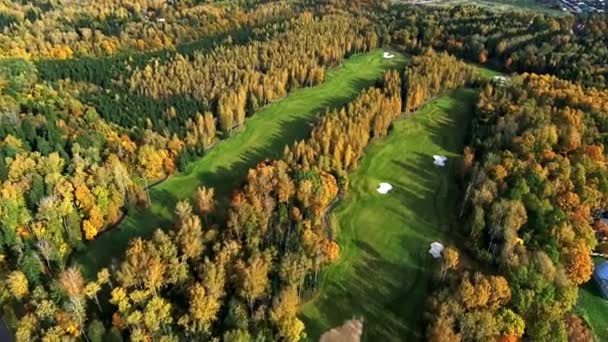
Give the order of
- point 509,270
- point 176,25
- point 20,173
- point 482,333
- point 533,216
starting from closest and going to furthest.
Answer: point 482,333 → point 509,270 → point 533,216 → point 20,173 → point 176,25

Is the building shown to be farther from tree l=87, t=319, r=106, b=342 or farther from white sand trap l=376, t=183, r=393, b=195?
tree l=87, t=319, r=106, b=342

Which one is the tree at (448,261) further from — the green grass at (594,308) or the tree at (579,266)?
the green grass at (594,308)

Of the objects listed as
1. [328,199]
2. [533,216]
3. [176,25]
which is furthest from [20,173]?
[176,25]

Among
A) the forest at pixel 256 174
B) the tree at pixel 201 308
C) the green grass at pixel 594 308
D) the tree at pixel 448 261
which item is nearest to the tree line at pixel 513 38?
the forest at pixel 256 174

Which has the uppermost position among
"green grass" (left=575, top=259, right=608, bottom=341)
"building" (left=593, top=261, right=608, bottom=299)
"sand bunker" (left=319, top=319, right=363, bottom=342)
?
"sand bunker" (left=319, top=319, right=363, bottom=342)

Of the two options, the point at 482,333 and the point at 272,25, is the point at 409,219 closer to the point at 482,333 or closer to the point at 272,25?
the point at 482,333

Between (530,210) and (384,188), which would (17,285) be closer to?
(384,188)

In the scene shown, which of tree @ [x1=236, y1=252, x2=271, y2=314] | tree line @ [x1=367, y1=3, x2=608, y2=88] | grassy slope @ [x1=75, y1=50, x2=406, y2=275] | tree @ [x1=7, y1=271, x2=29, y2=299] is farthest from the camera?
tree line @ [x1=367, y1=3, x2=608, y2=88]

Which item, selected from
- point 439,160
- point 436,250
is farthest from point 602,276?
point 439,160

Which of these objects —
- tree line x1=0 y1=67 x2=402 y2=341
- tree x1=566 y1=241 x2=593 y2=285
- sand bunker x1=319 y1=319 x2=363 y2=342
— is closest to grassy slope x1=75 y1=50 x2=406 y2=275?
tree line x1=0 y1=67 x2=402 y2=341
